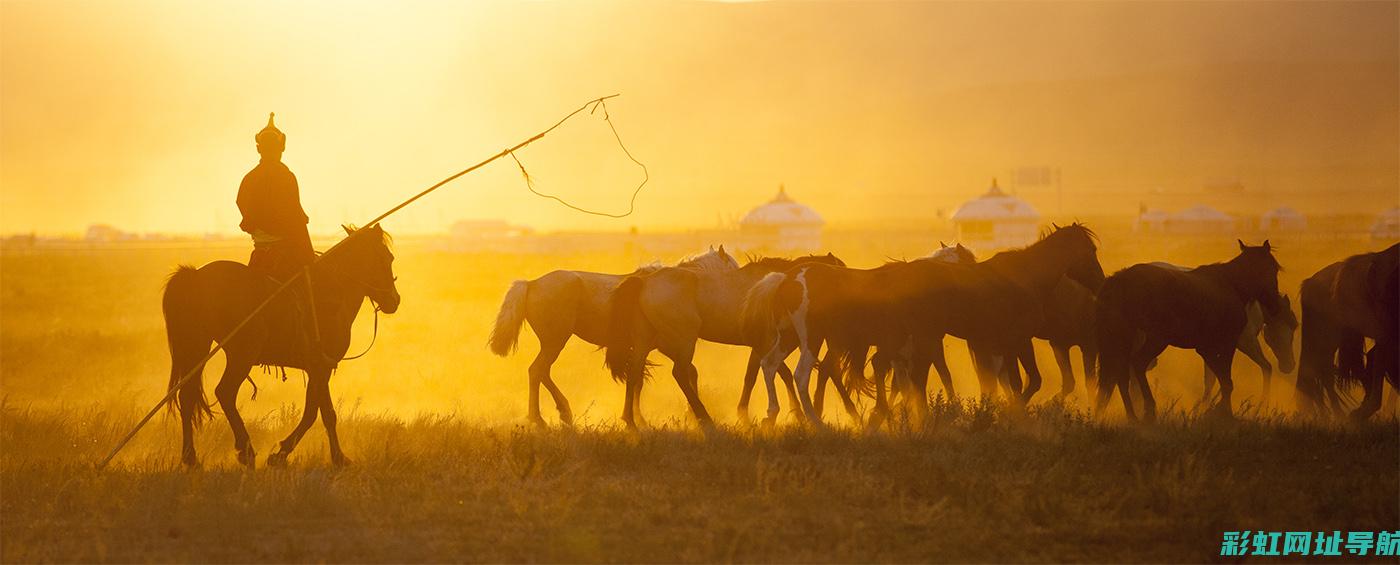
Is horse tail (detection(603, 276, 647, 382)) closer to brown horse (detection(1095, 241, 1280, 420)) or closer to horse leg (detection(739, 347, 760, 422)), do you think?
horse leg (detection(739, 347, 760, 422))

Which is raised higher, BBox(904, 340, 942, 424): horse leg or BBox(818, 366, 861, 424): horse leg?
BBox(904, 340, 942, 424): horse leg

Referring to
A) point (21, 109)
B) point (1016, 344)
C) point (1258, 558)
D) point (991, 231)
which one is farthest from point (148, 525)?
point (21, 109)

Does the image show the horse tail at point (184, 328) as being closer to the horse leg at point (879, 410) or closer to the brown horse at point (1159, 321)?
the horse leg at point (879, 410)

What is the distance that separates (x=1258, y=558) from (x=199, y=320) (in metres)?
7.41

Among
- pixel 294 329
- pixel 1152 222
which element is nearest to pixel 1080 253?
pixel 294 329

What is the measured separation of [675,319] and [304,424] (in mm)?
3968

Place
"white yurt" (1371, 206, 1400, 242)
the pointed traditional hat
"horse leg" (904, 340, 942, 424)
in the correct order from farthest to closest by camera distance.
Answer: "white yurt" (1371, 206, 1400, 242) < "horse leg" (904, 340, 942, 424) < the pointed traditional hat

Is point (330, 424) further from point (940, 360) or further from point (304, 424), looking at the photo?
point (940, 360)

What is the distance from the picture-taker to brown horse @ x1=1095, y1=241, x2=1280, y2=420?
1221 centimetres

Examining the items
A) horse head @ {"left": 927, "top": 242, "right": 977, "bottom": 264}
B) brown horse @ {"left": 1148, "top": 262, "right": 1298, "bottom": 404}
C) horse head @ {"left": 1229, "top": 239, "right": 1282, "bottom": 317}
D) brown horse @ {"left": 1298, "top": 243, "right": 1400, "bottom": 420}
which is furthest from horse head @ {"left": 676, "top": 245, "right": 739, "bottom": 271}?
brown horse @ {"left": 1298, "top": 243, "right": 1400, "bottom": 420}

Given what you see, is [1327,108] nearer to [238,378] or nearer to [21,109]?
[21,109]

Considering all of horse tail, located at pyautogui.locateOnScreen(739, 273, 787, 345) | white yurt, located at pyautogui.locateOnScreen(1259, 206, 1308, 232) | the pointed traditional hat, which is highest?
the pointed traditional hat

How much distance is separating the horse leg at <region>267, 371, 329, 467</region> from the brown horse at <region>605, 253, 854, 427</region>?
3.22 metres

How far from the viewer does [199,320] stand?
9961 millimetres
